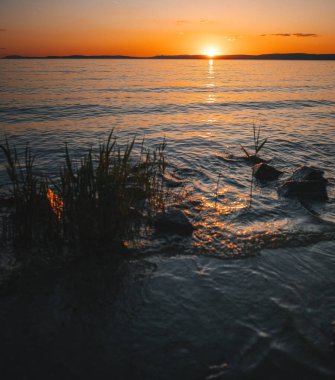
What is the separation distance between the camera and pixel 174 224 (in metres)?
5.73

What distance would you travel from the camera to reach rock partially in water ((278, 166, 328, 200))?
7.62 meters

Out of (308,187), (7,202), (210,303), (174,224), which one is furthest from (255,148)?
(7,202)

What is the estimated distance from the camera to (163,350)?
3.24 metres

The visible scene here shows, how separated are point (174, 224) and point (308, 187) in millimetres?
4364

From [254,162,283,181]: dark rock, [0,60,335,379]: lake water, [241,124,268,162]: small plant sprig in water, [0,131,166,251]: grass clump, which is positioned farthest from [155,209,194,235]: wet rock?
Answer: [254,162,283,181]: dark rock

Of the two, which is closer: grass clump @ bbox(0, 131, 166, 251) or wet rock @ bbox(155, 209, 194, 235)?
grass clump @ bbox(0, 131, 166, 251)

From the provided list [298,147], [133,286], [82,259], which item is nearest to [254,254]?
[133,286]

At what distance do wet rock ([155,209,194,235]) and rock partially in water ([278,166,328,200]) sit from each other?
3.57m

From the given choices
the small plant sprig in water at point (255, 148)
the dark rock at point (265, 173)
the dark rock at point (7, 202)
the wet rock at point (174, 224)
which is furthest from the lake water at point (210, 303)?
the dark rock at point (7, 202)

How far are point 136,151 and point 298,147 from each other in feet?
25.2

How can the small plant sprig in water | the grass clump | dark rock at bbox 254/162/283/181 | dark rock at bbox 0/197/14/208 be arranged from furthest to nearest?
dark rock at bbox 254/162/283/181, dark rock at bbox 0/197/14/208, the small plant sprig in water, the grass clump

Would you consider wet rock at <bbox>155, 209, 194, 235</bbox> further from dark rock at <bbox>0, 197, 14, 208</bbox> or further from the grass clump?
dark rock at <bbox>0, 197, 14, 208</bbox>

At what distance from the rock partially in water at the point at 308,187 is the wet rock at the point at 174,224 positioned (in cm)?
357

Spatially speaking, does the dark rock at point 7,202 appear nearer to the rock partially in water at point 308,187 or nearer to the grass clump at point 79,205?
the grass clump at point 79,205
